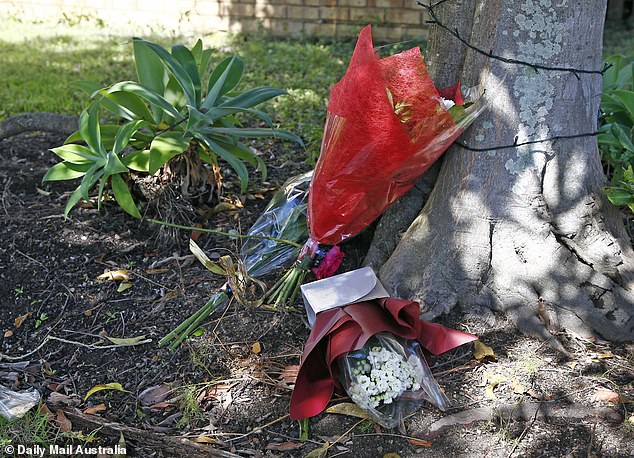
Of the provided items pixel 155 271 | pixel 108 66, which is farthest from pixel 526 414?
→ pixel 108 66

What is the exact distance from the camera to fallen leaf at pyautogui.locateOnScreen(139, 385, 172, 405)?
2.46 m

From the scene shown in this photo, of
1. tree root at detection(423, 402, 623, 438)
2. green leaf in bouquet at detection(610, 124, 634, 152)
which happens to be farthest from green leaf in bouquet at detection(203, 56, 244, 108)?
tree root at detection(423, 402, 623, 438)

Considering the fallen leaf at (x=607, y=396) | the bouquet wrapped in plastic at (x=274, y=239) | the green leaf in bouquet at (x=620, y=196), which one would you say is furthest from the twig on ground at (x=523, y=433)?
the bouquet wrapped in plastic at (x=274, y=239)

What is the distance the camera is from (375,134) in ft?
8.25

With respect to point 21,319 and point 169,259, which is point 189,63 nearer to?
point 169,259

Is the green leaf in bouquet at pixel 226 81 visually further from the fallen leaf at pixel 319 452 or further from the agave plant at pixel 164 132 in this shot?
the fallen leaf at pixel 319 452

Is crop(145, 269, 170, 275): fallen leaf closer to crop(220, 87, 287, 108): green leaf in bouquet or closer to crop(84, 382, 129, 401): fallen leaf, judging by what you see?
crop(84, 382, 129, 401): fallen leaf

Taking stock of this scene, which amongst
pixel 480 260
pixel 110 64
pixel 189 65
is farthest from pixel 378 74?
pixel 110 64

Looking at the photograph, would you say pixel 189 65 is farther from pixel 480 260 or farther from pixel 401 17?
pixel 401 17

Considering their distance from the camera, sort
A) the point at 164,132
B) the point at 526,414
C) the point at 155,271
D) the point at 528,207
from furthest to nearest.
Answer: the point at 164,132 < the point at 155,271 < the point at 528,207 < the point at 526,414

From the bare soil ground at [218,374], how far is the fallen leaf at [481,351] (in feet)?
0.06

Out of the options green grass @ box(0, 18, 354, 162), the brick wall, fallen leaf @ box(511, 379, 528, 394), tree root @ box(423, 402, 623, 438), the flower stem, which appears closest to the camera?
tree root @ box(423, 402, 623, 438)

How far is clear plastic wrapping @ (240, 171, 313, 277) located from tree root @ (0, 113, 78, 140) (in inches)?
54.7

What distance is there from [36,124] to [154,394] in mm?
1987
